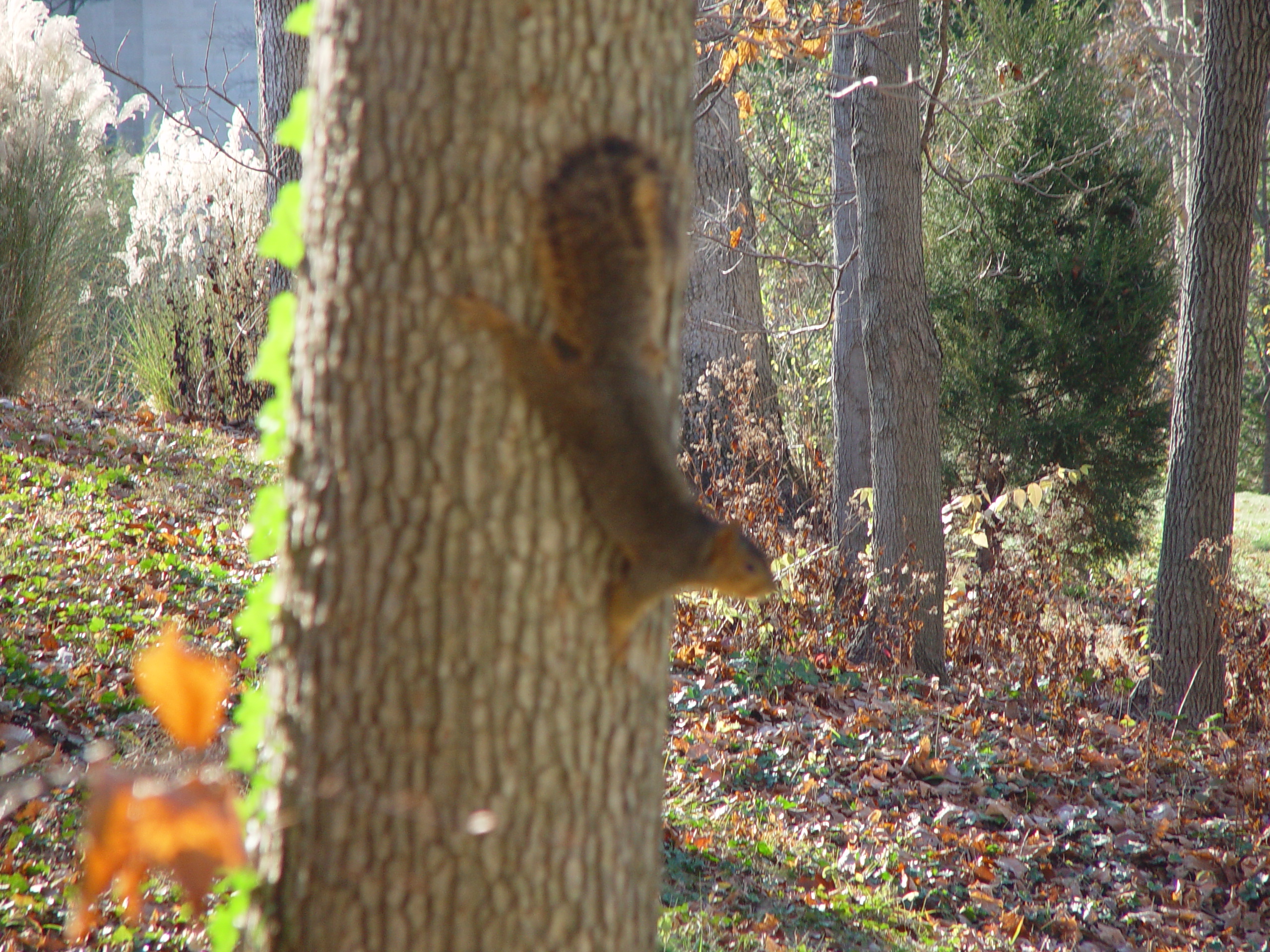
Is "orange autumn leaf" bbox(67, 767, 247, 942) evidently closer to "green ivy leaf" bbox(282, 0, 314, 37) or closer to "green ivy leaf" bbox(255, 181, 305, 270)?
"green ivy leaf" bbox(255, 181, 305, 270)

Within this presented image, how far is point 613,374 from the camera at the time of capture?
1.42 m

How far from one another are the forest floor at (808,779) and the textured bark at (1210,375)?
0.46 metres

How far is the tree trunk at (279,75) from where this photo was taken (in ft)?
24.6

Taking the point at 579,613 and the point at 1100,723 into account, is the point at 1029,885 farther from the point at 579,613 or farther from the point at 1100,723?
the point at 579,613

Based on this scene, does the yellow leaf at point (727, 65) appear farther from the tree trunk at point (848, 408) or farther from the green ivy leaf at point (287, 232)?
the green ivy leaf at point (287, 232)

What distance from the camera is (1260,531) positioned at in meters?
14.5

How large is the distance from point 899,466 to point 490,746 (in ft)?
16.6

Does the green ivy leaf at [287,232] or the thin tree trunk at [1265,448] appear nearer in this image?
the green ivy leaf at [287,232]

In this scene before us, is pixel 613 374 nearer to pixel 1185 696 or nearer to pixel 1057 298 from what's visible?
pixel 1185 696

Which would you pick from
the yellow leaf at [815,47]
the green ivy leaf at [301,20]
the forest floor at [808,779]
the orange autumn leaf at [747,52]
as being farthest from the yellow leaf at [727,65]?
the green ivy leaf at [301,20]

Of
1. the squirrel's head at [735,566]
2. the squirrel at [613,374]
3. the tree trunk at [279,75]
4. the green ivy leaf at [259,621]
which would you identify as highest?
the tree trunk at [279,75]

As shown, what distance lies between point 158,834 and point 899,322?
5.62 m

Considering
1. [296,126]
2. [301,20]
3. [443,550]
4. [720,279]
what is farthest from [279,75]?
[443,550]

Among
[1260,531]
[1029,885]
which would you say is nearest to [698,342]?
[1029,885]
